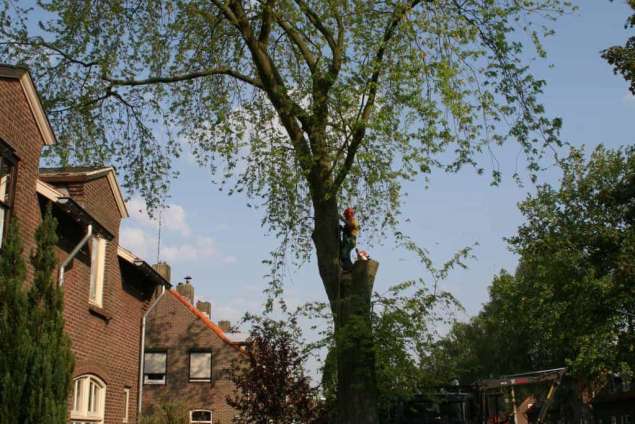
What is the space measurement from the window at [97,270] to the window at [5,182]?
3726 millimetres

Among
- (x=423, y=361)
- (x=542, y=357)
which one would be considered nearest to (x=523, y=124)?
(x=423, y=361)

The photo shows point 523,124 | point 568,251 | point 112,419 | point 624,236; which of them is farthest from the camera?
point 568,251

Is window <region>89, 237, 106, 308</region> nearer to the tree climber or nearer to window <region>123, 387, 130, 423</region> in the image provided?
window <region>123, 387, 130, 423</region>

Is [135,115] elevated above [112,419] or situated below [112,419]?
above

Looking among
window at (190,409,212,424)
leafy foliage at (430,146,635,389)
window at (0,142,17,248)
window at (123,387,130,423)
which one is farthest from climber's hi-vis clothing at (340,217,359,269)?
window at (190,409,212,424)

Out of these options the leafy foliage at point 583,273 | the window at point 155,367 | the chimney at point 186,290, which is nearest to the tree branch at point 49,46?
the leafy foliage at point 583,273

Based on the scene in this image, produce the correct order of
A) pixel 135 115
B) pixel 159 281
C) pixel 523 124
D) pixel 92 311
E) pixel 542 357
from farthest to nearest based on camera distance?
1. pixel 542 357
2. pixel 159 281
3. pixel 135 115
4. pixel 92 311
5. pixel 523 124

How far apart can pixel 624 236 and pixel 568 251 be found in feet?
10.9

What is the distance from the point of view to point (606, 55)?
67.5 feet

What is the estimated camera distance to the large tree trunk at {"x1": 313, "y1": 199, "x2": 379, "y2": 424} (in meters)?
11.9

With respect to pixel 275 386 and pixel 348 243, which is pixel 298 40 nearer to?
pixel 348 243

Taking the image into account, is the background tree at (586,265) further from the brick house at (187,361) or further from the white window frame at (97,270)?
the white window frame at (97,270)

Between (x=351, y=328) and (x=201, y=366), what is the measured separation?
27585 mm

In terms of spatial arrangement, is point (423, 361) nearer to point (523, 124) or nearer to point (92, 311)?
point (523, 124)
